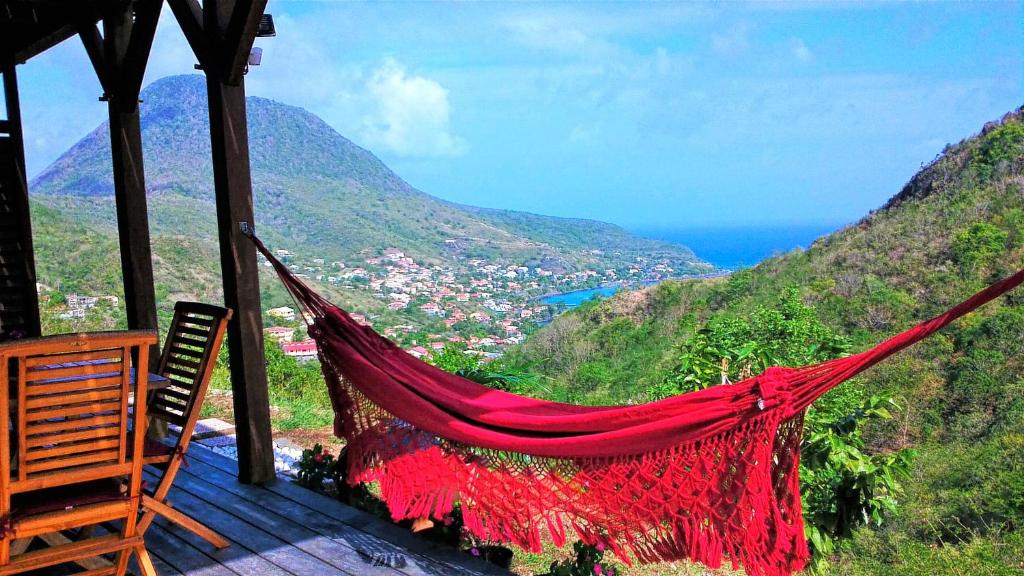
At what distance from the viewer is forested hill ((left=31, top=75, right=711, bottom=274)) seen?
86.4ft

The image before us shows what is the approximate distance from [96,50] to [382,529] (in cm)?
237

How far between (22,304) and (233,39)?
2.54 meters

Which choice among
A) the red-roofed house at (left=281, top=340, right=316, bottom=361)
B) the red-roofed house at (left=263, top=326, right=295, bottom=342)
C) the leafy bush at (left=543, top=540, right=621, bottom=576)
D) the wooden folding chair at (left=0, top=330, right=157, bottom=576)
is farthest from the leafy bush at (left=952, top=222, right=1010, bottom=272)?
the wooden folding chair at (left=0, top=330, right=157, bottom=576)

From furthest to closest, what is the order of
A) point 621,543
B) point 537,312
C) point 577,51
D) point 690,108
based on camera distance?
point 690,108
point 577,51
point 537,312
point 621,543

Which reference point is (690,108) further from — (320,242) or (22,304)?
(22,304)

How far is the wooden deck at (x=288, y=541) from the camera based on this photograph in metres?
2.15

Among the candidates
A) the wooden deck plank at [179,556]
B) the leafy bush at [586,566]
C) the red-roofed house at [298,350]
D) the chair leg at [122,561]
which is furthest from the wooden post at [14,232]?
the leafy bush at [586,566]

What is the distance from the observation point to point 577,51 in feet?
303

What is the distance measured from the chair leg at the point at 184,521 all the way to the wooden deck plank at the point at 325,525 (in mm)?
246

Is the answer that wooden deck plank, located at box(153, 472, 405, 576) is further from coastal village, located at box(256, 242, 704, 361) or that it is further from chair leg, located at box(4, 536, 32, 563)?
coastal village, located at box(256, 242, 704, 361)

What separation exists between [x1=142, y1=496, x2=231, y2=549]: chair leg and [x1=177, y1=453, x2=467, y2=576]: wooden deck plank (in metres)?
0.25

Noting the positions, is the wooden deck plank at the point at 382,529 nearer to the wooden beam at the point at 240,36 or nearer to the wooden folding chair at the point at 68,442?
the wooden folding chair at the point at 68,442

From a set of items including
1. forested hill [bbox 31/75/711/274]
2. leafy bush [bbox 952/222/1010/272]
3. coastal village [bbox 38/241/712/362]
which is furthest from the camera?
forested hill [bbox 31/75/711/274]

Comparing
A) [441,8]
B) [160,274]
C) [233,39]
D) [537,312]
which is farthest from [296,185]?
[441,8]
